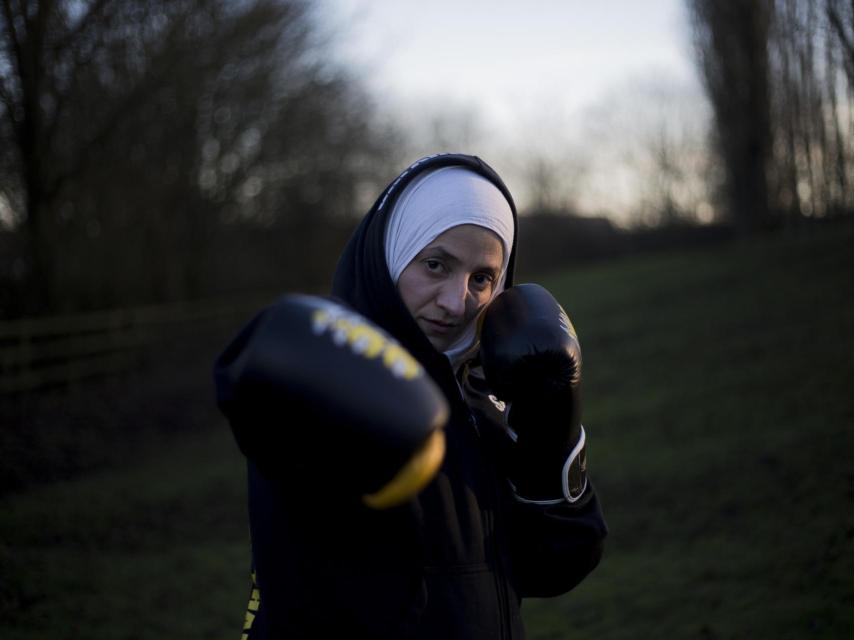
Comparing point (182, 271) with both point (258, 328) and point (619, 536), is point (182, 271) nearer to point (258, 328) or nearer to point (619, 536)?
point (619, 536)

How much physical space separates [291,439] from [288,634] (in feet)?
1.22

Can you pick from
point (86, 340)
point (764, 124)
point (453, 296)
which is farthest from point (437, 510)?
point (764, 124)

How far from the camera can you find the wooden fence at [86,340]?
9211 millimetres

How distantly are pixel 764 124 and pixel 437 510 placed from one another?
16.7m

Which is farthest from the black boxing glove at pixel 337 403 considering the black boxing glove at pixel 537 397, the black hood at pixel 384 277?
the black boxing glove at pixel 537 397

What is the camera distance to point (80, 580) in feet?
14.0

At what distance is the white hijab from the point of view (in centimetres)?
155

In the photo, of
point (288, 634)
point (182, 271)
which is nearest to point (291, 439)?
point (288, 634)

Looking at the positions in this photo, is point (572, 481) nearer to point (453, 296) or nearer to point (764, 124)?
point (453, 296)

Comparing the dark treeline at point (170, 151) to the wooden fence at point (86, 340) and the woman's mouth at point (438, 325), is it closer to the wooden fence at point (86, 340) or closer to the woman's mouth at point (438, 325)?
the wooden fence at point (86, 340)

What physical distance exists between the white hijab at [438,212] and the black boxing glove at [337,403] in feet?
1.44

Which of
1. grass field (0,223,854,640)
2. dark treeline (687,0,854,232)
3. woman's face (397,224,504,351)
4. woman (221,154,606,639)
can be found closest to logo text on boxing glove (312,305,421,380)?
woman (221,154,606,639)

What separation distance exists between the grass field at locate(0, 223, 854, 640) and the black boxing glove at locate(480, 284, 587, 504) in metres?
2.06

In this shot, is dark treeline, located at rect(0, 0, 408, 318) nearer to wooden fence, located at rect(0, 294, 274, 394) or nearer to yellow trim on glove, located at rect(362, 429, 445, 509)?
wooden fence, located at rect(0, 294, 274, 394)
